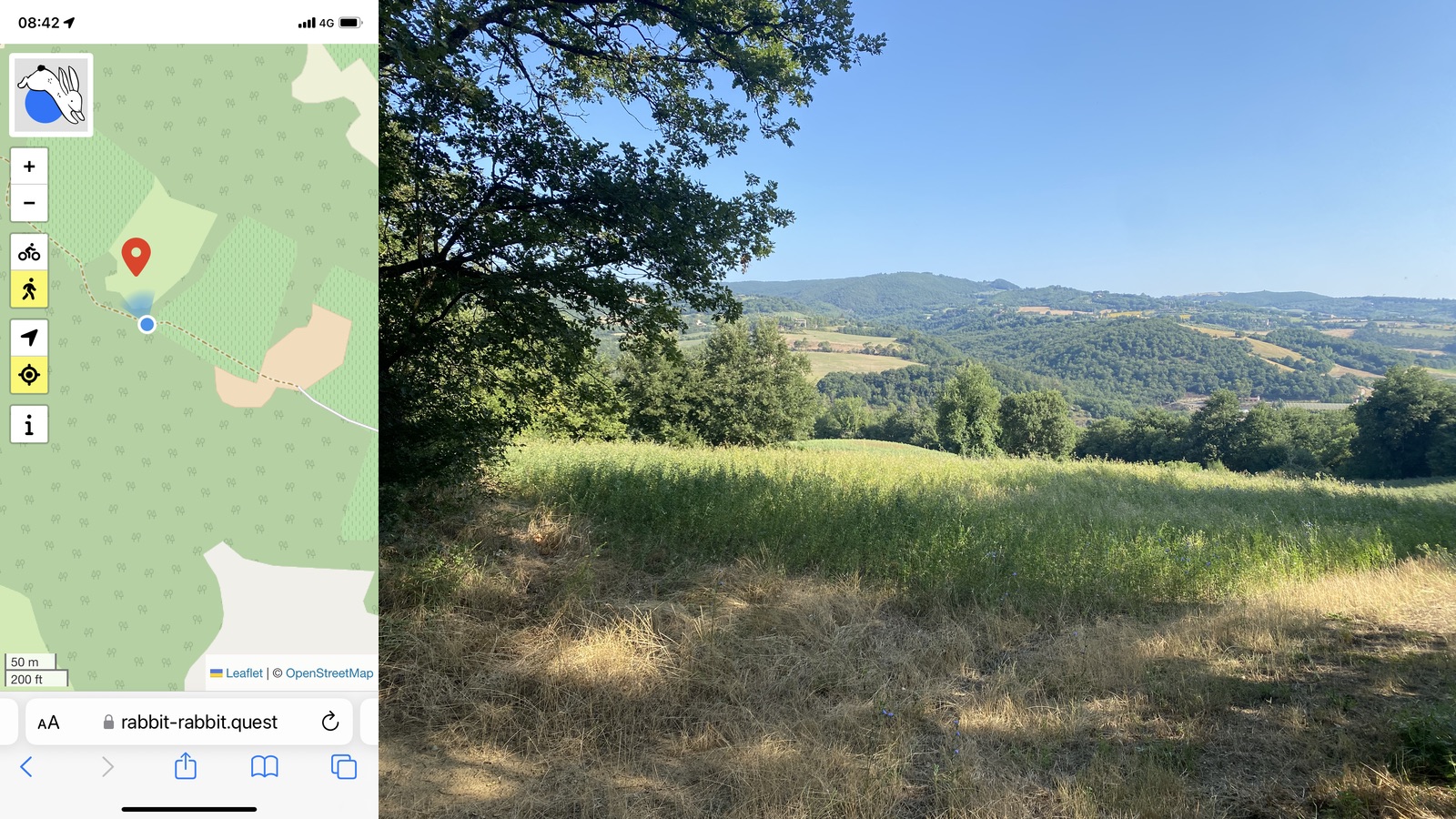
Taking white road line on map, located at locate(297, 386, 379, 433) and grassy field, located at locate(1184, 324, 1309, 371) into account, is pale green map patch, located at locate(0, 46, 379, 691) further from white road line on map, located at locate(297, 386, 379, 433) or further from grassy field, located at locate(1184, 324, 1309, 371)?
grassy field, located at locate(1184, 324, 1309, 371)

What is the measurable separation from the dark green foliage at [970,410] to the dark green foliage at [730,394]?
901 inches

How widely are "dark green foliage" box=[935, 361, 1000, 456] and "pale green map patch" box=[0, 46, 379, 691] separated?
217ft

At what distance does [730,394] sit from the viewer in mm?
42469

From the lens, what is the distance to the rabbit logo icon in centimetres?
169

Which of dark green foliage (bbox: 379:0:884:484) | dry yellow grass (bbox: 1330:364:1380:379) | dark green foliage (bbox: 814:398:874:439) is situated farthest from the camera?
dry yellow grass (bbox: 1330:364:1380:379)

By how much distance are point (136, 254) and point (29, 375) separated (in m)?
0.41

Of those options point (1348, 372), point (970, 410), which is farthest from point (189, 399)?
point (1348, 372)

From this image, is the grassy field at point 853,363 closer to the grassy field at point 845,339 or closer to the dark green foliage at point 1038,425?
the grassy field at point 845,339

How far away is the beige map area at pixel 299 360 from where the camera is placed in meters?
1.76

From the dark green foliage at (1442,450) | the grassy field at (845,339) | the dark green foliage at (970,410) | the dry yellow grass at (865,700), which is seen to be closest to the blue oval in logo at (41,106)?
the dry yellow grass at (865,700)

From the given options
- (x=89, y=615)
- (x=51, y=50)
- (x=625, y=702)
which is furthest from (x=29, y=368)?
(x=625, y=702)

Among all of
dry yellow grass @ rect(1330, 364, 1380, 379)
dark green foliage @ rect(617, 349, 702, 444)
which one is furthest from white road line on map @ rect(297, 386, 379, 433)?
dry yellow grass @ rect(1330, 364, 1380, 379)

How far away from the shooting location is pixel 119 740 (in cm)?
162

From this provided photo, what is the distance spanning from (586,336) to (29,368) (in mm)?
4719
